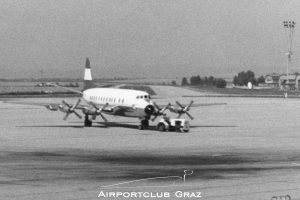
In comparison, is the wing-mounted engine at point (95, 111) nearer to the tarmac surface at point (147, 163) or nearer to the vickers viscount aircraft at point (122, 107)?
the vickers viscount aircraft at point (122, 107)

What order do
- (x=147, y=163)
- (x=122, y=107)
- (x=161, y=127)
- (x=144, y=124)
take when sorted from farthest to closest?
(x=122, y=107) < (x=144, y=124) < (x=161, y=127) < (x=147, y=163)

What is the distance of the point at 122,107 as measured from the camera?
2195 inches

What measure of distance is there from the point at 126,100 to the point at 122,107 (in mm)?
877

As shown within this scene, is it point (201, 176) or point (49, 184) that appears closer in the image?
point (49, 184)

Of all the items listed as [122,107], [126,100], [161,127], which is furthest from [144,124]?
[126,100]

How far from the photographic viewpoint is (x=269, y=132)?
181ft

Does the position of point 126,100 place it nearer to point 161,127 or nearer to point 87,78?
point 161,127

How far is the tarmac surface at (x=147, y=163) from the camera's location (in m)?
22.8

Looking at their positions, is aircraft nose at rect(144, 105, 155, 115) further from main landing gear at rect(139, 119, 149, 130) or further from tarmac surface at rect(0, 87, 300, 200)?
main landing gear at rect(139, 119, 149, 130)

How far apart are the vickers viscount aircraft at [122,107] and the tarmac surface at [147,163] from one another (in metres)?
1.83

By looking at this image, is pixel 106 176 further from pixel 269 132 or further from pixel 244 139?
pixel 269 132

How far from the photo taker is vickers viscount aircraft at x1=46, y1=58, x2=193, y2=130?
177 feet

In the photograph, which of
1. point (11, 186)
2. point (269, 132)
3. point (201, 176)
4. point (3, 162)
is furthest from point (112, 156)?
point (269, 132)

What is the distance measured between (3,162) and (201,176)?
11603 mm
